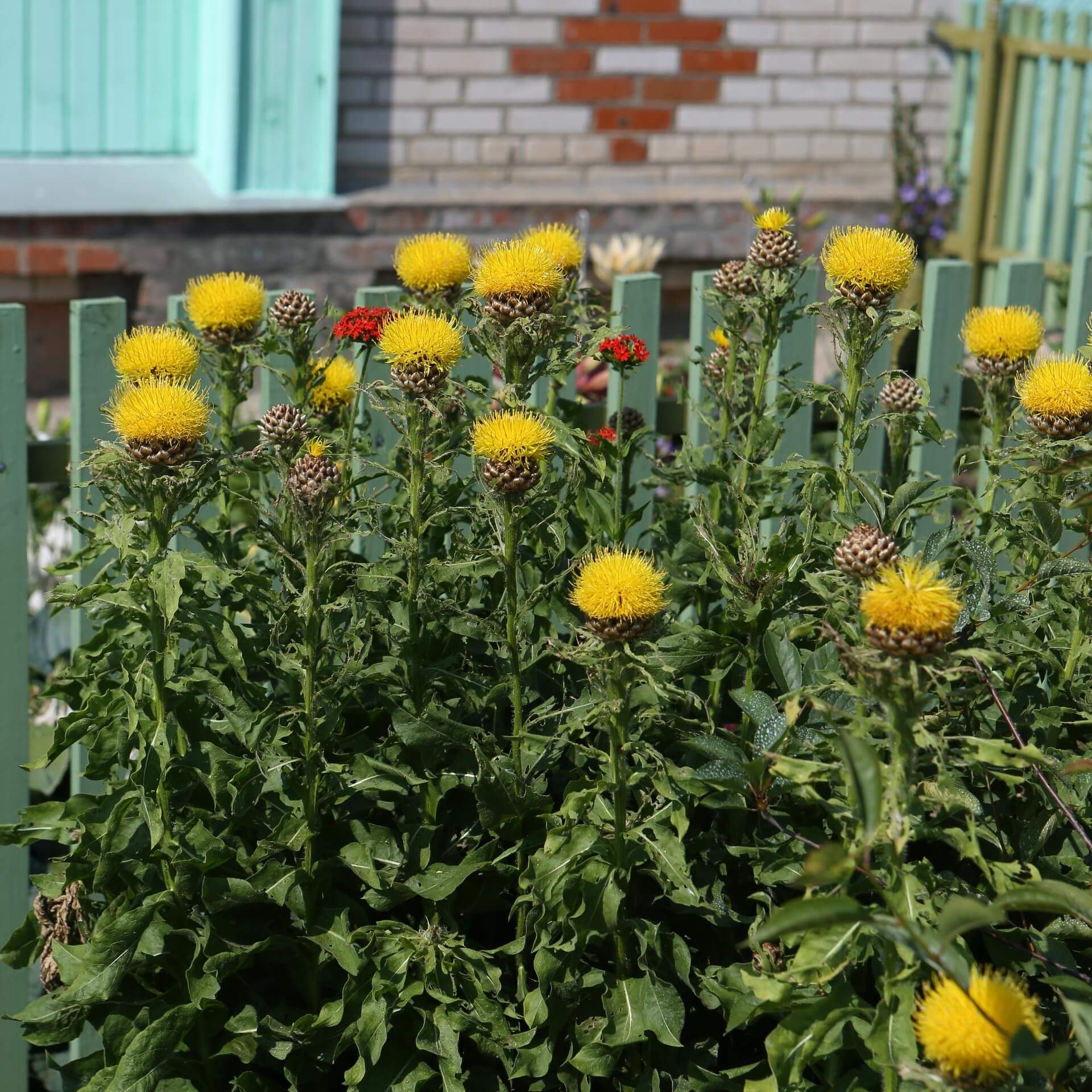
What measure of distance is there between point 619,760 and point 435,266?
3.16ft

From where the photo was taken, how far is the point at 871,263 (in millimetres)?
2252

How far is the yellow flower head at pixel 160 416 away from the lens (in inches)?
81.7

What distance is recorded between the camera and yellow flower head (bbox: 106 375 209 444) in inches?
81.7

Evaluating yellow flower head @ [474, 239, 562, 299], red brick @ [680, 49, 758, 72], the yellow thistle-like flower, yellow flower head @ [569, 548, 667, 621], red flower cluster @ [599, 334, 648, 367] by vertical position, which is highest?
red brick @ [680, 49, 758, 72]

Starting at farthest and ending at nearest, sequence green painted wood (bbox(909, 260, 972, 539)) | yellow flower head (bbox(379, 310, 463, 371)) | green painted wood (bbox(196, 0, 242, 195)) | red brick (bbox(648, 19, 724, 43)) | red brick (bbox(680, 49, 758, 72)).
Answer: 1. red brick (bbox(680, 49, 758, 72))
2. red brick (bbox(648, 19, 724, 43))
3. green painted wood (bbox(196, 0, 242, 195))
4. green painted wood (bbox(909, 260, 972, 539))
5. yellow flower head (bbox(379, 310, 463, 371))

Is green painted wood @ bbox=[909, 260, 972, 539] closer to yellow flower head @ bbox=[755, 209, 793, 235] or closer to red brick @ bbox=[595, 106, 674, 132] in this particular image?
yellow flower head @ bbox=[755, 209, 793, 235]

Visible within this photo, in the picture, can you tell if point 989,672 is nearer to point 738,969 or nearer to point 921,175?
point 738,969

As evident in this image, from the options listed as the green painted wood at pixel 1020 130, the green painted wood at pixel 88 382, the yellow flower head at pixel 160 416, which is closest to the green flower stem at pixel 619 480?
the yellow flower head at pixel 160 416

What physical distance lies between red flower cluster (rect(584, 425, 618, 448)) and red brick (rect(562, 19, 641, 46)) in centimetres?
426

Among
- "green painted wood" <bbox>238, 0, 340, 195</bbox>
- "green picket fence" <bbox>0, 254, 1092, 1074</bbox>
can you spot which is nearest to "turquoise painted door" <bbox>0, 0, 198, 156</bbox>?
"green painted wood" <bbox>238, 0, 340, 195</bbox>

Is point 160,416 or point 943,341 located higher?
point 943,341

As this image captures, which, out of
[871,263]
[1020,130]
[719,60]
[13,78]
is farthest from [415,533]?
[1020,130]

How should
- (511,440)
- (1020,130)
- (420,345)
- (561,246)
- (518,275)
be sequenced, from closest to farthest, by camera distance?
1. (511,440)
2. (420,345)
3. (518,275)
4. (561,246)
5. (1020,130)

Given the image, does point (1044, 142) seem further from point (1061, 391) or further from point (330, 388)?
point (330, 388)
